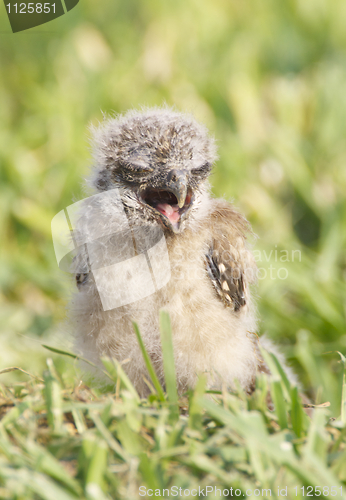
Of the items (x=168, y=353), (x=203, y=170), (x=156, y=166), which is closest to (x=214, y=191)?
(x=203, y=170)

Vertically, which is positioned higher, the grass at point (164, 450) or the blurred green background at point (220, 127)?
the blurred green background at point (220, 127)

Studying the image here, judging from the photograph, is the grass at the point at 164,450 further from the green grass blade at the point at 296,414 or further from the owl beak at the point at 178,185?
the owl beak at the point at 178,185

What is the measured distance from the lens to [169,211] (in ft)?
6.93

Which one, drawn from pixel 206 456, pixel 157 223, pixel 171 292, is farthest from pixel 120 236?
pixel 206 456

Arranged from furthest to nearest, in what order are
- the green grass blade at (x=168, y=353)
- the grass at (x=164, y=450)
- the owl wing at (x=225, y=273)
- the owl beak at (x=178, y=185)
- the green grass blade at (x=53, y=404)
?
the owl wing at (x=225, y=273), the owl beak at (x=178, y=185), the green grass blade at (x=168, y=353), the green grass blade at (x=53, y=404), the grass at (x=164, y=450)

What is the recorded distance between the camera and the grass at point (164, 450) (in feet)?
3.86

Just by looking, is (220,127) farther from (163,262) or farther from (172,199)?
(163,262)

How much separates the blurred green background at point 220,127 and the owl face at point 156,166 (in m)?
0.37

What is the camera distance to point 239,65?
558 centimetres

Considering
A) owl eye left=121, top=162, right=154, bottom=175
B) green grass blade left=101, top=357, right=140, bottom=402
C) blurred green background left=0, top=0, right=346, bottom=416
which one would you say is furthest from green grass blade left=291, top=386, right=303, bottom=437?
blurred green background left=0, top=0, right=346, bottom=416

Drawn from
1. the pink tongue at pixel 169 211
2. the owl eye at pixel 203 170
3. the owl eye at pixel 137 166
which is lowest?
the pink tongue at pixel 169 211

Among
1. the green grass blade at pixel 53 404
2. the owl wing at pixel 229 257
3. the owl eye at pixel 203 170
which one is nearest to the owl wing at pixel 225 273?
the owl wing at pixel 229 257

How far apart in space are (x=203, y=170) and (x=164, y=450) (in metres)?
1.40

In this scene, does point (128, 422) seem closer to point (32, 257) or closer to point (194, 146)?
point (194, 146)
